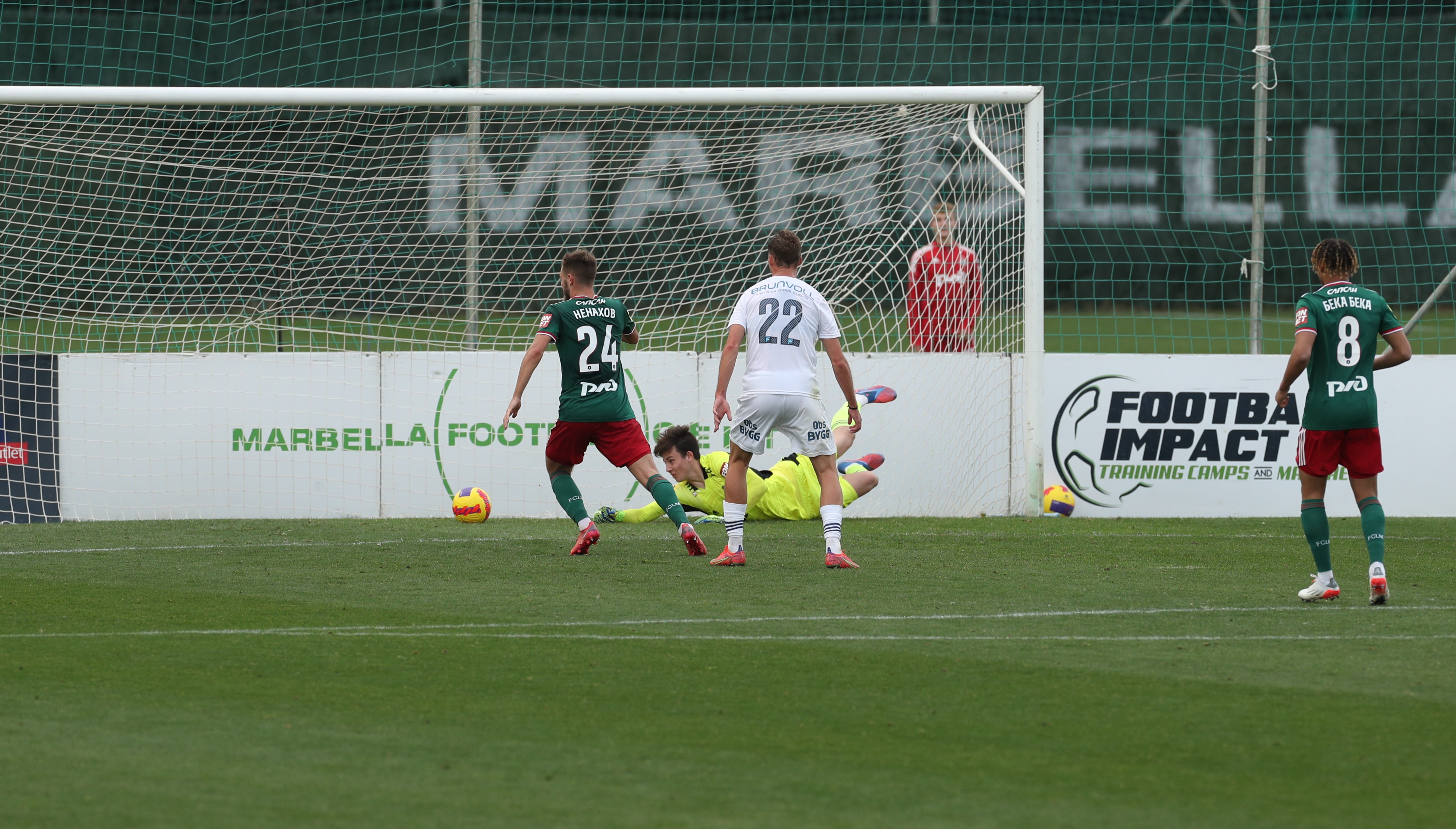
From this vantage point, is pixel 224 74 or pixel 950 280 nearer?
pixel 950 280

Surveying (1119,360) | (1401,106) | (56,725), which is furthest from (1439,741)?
(1401,106)

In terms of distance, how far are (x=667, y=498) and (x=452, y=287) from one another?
5.38 m

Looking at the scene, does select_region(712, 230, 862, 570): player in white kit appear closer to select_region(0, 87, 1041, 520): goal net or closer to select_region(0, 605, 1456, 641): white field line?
select_region(0, 605, 1456, 641): white field line

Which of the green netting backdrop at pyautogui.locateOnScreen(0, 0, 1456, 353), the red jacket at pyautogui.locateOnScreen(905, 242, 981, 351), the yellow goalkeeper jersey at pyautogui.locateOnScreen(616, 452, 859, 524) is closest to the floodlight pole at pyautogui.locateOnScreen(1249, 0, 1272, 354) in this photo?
the red jacket at pyautogui.locateOnScreen(905, 242, 981, 351)

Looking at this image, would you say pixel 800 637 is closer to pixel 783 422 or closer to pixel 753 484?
pixel 783 422

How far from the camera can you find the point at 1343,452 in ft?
22.6

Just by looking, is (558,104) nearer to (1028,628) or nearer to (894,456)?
(894,456)

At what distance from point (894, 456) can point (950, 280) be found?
157cm

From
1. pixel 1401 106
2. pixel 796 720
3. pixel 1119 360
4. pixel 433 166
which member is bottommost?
pixel 796 720

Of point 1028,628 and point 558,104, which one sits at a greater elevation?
point 558,104

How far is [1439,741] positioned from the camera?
4.19 m

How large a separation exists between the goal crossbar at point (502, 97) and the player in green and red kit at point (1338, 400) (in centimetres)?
484

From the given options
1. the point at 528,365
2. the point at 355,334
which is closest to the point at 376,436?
the point at 355,334

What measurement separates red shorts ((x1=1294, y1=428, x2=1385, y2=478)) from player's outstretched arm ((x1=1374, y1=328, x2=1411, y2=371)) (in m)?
0.34
